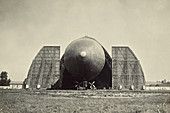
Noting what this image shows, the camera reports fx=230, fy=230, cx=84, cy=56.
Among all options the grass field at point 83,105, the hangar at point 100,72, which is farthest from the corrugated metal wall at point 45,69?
the grass field at point 83,105

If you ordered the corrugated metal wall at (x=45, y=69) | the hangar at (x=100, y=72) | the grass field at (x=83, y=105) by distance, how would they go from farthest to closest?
the corrugated metal wall at (x=45, y=69) < the hangar at (x=100, y=72) < the grass field at (x=83, y=105)

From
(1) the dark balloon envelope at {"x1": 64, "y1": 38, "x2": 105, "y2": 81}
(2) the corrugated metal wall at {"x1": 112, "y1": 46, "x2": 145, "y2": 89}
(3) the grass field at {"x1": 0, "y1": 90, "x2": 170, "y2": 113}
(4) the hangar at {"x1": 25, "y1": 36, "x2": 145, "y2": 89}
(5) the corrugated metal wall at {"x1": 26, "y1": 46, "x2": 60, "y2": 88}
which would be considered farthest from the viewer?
(5) the corrugated metal wall at {"x1": 26, "y1": 46, "x2": 60, "y2": 88}

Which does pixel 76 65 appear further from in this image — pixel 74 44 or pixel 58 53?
pixel 58 53

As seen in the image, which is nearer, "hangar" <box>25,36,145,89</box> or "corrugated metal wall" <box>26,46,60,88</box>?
"hangar" <box>25,36,145,89</box>

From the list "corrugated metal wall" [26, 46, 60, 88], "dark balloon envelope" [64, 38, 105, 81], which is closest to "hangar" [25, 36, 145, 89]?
"corrugated metal wall" [26, 46, 60, 88]

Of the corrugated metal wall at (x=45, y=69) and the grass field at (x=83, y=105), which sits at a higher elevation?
the corrugated metal wall at (x=45, y=69)

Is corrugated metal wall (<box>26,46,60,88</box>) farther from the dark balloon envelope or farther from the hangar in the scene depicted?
the dark balloon envelope

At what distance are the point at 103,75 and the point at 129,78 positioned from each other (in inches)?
171

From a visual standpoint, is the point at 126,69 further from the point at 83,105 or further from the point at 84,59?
the point at 83,105

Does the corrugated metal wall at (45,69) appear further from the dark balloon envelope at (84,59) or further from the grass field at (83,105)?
the grass field at (83,105)

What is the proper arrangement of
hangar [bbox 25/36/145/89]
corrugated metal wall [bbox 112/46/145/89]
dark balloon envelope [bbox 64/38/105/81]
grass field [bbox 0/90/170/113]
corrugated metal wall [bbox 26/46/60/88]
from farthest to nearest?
1. corrugated metal wall [bbox 26/46/60/88]
2. corrugated metal wall [bbox 112/46/145/89]
3. hangar [bbox 25/36/145/89]
4. dark balloon envelope [bbox 64/38/105/81]
5. grass field [bbox 0/90/170/113]

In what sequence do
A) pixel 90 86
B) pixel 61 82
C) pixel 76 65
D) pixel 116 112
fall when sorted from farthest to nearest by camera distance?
pixel 61 82
pixel 90 86
pixel 76 65
pixel 116 112

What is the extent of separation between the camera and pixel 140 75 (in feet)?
127

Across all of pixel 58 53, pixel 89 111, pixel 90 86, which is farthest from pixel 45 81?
pixel 89 111
